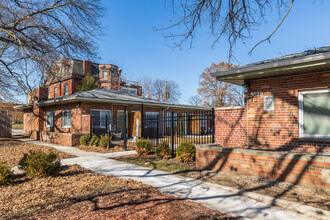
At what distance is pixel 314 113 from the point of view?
603 cm

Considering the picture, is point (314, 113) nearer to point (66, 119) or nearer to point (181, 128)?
point (181, 128)

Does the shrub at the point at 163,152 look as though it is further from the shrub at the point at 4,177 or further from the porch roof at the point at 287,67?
the shrub at the point at 4,177

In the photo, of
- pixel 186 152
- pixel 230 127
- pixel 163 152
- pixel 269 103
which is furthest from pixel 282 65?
pixel 163 152

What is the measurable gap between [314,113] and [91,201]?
241 inches

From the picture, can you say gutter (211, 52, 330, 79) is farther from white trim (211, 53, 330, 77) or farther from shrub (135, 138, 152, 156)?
A: shrub (135, 138, 152, 156)

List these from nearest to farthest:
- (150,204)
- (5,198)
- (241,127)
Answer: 1. (150,204)
2. (5,198)
3. (241,127)

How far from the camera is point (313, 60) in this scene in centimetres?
527

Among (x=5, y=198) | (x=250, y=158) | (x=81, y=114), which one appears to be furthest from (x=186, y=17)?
(x=81, y=114)

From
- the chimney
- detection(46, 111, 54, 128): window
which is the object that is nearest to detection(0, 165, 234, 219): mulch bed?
detection(46, 111, 54, 128): window

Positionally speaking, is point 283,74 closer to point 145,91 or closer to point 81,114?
point 81,114

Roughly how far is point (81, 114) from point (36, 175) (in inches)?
387

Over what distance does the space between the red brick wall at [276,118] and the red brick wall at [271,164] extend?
4.51 feet

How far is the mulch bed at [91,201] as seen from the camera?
140 inches

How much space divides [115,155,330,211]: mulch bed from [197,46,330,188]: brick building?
0.68ft
